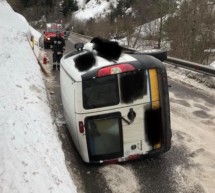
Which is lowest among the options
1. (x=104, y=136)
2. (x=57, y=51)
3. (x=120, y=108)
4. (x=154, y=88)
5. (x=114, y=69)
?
(x=104, y=136)

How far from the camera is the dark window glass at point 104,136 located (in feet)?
21.1

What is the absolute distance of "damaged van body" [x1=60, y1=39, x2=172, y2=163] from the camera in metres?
6.36

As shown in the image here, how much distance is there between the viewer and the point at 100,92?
6379 millimetres

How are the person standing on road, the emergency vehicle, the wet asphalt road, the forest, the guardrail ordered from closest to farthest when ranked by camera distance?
the wet asphalt road < the guardrail < the person standing on road < the forest < the emergency vehicle

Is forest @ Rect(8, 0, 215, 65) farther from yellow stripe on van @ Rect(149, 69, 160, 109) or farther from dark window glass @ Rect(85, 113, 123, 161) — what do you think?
dark window glass @ Rect(85, 113, 123, 161)

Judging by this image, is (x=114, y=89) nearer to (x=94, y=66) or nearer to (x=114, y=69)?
(x=114, y=69)

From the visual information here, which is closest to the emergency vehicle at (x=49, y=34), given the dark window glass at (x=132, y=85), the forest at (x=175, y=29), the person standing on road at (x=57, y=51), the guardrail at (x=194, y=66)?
the forest at (x=175, y=29)

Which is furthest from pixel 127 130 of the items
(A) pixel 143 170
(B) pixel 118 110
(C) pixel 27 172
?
(C) pixel 27 172

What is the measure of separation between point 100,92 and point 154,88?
1002mm

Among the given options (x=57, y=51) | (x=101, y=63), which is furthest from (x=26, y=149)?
(x=57, y=51)

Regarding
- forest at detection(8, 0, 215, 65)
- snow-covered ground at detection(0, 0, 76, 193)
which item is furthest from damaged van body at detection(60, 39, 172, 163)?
forest at detection(8, 0, 215, 65)

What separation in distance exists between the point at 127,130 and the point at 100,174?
38.1 inches

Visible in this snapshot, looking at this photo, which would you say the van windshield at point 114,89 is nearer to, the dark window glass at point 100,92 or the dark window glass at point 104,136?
the dark window glass at point 100,92

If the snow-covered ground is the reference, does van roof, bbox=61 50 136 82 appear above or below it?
above
